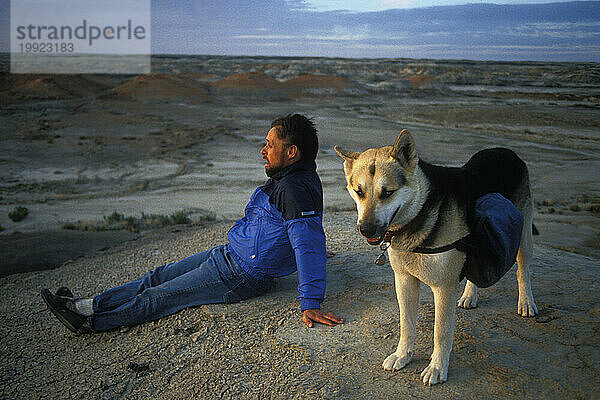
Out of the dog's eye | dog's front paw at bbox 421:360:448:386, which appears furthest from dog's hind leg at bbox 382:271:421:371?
the dog's eye

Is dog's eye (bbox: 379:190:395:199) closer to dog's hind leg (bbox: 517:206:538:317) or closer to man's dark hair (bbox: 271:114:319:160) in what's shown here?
man's dark hair (bbox: 271:114:319:160)

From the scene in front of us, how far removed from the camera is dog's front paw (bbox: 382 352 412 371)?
341 cm

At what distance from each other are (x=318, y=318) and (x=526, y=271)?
1.78m

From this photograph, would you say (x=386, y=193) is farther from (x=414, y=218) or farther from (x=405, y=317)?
(x=405, y=317)

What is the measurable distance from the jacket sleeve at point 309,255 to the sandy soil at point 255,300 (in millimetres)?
343

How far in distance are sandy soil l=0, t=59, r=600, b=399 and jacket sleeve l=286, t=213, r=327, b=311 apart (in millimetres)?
343

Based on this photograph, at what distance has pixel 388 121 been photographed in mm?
27484

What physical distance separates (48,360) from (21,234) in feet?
18.7

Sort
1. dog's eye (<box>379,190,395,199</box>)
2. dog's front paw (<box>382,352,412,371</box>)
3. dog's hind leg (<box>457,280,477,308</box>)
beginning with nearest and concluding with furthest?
dog's eye (<box>379,190,395,199</box>) → dog's front paw (<box>382,352,412,371</box>) → dog's hind leg (<box>457,280,477,308</box>)

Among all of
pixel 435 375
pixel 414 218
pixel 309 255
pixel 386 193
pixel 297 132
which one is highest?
pixel 297 132

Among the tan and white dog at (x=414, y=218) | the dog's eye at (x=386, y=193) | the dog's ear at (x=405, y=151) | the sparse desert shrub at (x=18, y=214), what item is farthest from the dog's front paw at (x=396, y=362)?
the sparse desert shrub at (x=18, y=214)

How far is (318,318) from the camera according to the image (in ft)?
12.9

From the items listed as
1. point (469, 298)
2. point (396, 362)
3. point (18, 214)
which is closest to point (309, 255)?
point (396, 362)

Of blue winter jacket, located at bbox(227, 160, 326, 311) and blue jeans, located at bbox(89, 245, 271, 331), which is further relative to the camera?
blue jeans, located at bbox(89, 245, 271, 331)
